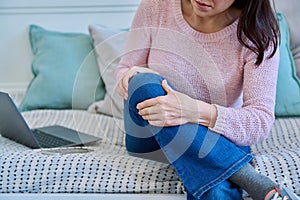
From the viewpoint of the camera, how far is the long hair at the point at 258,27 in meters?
1.39

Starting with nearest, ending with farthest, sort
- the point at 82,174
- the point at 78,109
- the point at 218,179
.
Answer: the point at 218,179 < the point at 82,174 < the point at 78,109

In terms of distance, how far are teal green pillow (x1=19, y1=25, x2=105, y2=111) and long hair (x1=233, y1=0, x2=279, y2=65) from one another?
A: 30.7 inches

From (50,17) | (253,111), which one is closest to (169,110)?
(253,111)

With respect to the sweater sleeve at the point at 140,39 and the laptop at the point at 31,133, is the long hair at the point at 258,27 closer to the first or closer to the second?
the sweater sleeve at the point at 140,39

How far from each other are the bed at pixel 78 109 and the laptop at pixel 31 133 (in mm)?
35

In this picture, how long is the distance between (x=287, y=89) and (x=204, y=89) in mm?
541

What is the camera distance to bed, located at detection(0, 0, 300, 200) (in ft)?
4.26

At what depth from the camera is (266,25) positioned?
4.60 feet

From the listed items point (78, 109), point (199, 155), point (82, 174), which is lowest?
point (78, 109)

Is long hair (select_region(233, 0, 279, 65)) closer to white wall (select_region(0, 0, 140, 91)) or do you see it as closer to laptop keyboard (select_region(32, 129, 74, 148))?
laptop keyboard (select_region(32, 129, 74, 148))

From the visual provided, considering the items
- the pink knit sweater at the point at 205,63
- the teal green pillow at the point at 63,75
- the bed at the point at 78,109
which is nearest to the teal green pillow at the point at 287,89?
the bed at the point at 78,109

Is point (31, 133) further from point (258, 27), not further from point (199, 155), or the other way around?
point (258, 27)

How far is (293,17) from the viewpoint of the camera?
208cm

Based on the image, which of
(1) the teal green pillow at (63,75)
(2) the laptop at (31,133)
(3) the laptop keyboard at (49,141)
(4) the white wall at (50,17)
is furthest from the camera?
(4) the white wall at (50,17)
